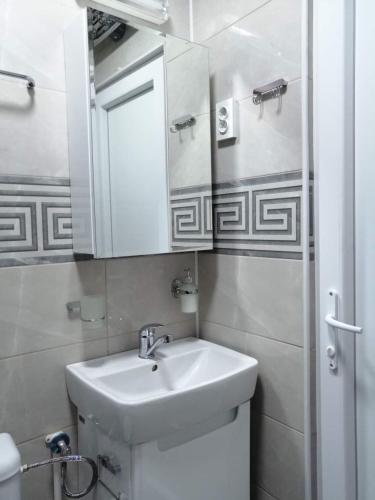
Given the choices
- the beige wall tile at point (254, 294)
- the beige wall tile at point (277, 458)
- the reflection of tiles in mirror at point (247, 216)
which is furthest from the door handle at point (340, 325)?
the beige wall tile at point (277, 458)

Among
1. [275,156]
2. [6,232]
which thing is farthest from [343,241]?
[6,232]

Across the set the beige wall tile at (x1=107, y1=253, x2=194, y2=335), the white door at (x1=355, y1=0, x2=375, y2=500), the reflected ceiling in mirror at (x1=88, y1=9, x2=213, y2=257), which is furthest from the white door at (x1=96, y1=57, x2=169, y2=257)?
the white door at (x1=355, y1=0, x2=375, y2=500)

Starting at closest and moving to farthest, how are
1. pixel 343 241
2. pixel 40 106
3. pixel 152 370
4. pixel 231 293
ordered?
pixel 343 241, pixel 40 106, pixel 152 370, pixel 231 293

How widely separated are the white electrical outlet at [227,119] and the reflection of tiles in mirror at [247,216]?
0.54 ft

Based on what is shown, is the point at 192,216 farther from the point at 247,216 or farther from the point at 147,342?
the point at 147,342

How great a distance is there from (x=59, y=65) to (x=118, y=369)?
0.95 meters

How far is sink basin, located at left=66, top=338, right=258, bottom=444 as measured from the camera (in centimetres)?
91

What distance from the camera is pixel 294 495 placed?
115 cm

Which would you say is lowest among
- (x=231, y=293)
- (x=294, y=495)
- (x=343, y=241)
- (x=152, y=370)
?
(x=294, y=495)

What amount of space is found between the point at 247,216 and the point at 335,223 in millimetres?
317

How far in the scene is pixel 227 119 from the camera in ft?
4.18

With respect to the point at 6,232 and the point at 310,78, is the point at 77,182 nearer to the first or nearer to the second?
the point at 6,232

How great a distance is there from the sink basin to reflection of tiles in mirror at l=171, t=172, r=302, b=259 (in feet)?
1.24

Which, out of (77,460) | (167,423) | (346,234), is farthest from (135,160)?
(77,460)
